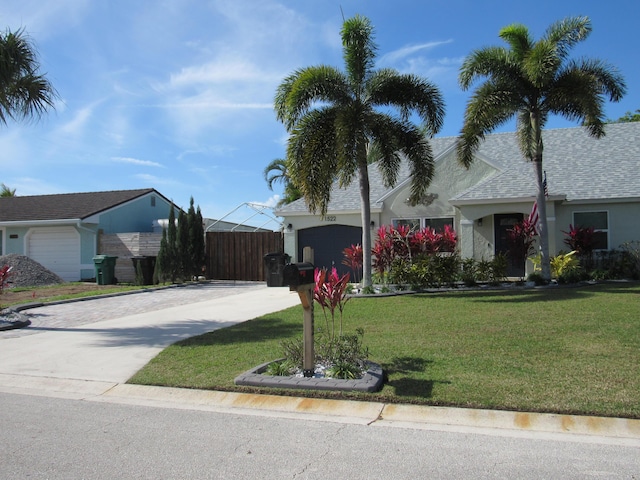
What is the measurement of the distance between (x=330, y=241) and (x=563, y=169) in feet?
29.0

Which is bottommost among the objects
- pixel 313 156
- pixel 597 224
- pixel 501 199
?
pixel 597 224

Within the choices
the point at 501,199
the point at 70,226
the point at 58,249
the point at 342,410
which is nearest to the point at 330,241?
the point at 501,199

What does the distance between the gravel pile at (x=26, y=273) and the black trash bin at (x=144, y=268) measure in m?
3.31

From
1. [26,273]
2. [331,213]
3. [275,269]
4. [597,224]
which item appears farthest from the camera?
[331,213]

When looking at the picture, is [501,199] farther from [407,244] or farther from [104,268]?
[104,268]

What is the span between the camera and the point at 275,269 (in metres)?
5.94

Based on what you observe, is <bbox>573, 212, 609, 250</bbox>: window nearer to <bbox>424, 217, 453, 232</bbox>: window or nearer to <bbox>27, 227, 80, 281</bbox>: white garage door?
<bbox>424, 217, 453, 232</bbox>: window

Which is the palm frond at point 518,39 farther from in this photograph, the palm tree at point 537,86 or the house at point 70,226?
the house at point 70,226

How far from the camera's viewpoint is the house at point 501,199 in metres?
17.1

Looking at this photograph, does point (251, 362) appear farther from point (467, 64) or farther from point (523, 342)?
point (467, 64)

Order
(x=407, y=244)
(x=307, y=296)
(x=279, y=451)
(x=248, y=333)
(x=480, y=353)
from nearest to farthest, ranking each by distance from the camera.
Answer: (x=279, y=451) < (x=307, y=296) < (x=480, y=353) < (x=248, y=333) < (x=407, y=244)

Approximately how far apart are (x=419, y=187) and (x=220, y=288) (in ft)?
26.1

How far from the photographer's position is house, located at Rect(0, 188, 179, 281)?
76.0 ft

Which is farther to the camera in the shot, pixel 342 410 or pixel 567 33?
pixel 567 33
